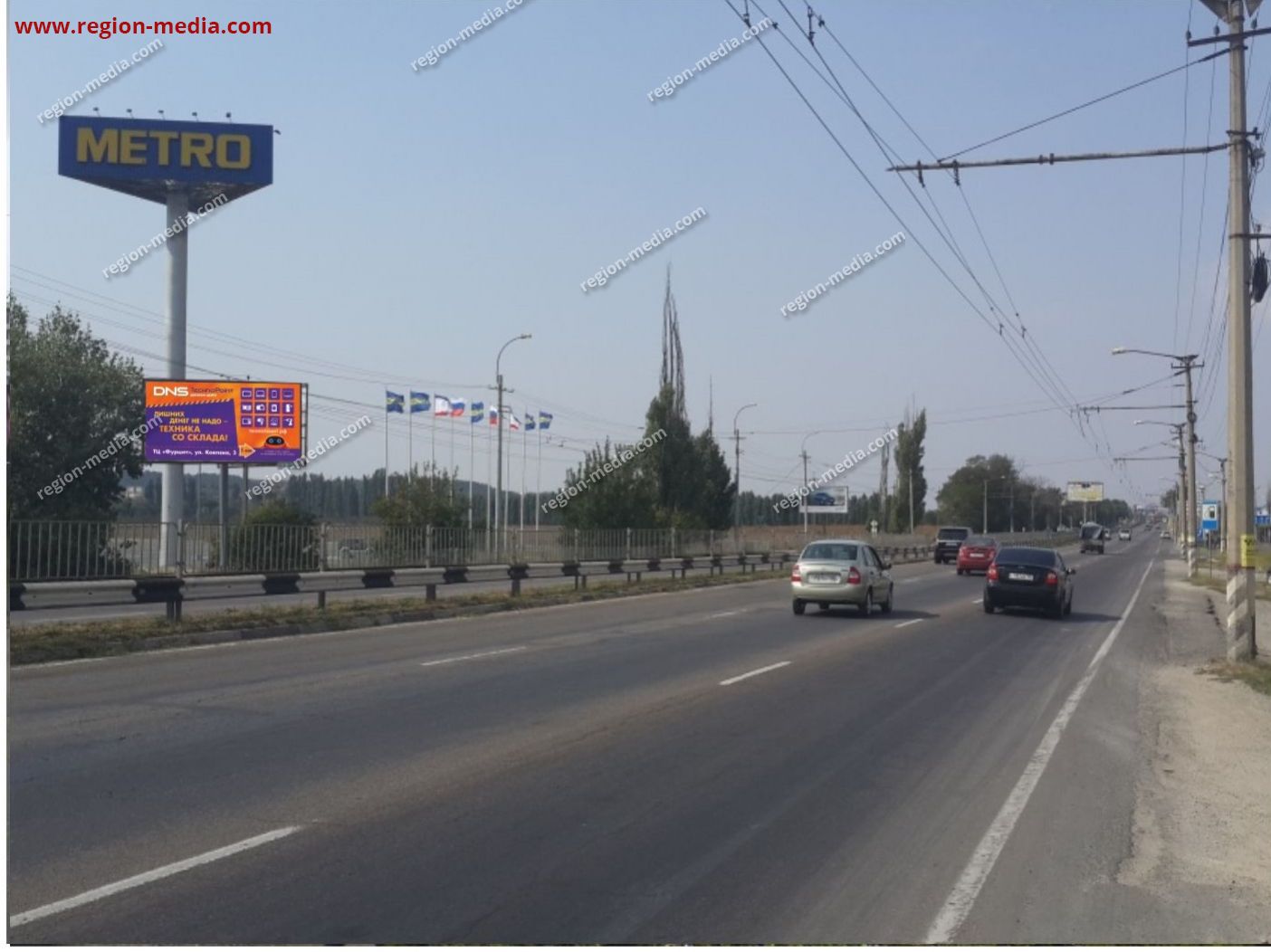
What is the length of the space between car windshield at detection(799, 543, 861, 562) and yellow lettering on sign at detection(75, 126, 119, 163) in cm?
2938

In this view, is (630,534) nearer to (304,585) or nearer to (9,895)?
(304,585)

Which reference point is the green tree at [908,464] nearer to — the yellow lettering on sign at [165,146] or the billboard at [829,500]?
the billboard at [829,500]

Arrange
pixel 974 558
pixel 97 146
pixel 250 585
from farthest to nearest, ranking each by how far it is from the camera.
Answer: pixel 974 558 < pixel 97 146 < pixel 250 585

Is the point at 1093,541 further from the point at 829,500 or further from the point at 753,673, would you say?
the point at 753,673

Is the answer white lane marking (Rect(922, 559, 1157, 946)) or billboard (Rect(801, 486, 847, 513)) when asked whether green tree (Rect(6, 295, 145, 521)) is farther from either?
billboard (Rect(801, 486, 847, 513))

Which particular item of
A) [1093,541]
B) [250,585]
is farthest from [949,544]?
[250,585]

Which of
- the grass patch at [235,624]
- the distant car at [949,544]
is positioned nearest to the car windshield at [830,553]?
the grass patch at [235,624]

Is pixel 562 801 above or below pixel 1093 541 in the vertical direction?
below

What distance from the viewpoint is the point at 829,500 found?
11012 cm

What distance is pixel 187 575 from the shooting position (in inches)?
840

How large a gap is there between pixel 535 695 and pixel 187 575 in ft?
31.5

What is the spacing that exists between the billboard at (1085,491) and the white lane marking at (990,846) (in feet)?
484

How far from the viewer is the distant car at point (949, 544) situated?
6969cm

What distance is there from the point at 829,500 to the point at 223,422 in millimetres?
79219
